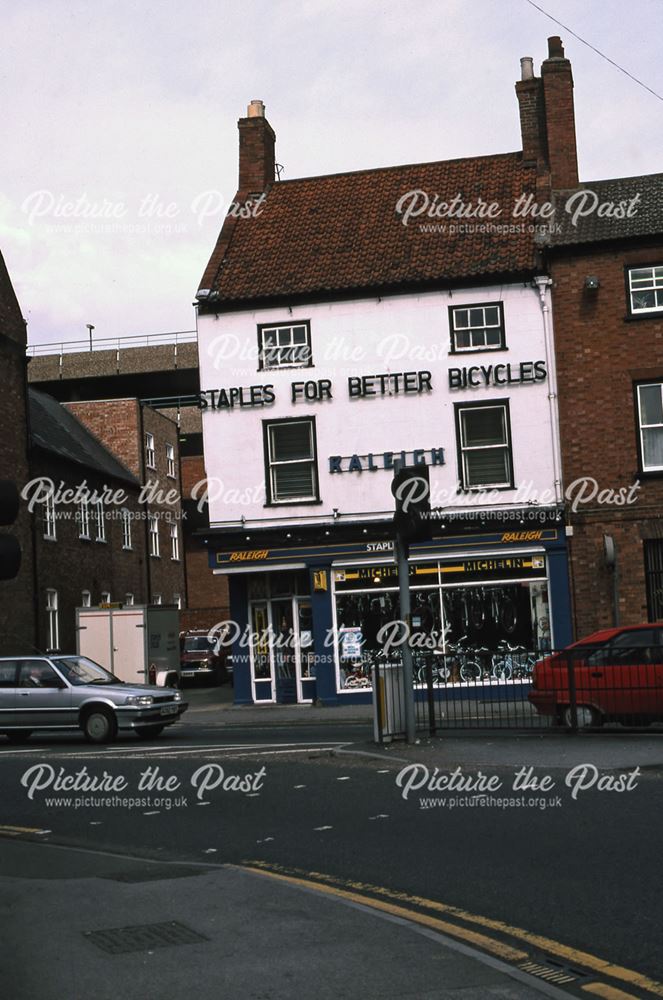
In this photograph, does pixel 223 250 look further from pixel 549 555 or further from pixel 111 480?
pixel 111 480

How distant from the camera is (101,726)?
20.2 meters

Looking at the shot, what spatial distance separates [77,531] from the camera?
129 ft

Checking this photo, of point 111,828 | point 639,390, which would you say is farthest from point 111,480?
point 111,828

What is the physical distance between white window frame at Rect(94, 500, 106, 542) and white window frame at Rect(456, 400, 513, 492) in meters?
17.4

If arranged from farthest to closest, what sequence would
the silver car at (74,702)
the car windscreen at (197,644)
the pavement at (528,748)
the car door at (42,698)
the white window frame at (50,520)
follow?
the car windscreen at (197,644) < the white window frame at (50,520) < the car door at (42,698) < the silver car at (74,702) < the pavement at (528,748)

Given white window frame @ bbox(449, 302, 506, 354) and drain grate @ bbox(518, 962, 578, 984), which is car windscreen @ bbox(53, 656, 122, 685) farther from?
drain grate @ bbox(518, 962, 578, 984)

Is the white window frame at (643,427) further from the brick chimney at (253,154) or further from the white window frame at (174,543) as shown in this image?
the white window frame at (174,543)

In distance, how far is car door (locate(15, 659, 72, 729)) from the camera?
66.8 feet

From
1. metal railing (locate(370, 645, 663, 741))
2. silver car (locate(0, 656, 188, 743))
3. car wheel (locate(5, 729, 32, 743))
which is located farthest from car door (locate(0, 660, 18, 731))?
metal railing (locate(370, 645, 663, 741))

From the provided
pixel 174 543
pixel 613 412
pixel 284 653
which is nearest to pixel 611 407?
pixel 613 412

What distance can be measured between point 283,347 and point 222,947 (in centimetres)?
2272

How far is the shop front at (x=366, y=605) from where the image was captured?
27.0 m

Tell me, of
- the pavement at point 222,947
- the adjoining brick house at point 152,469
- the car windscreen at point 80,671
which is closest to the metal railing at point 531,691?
the car windscreen at point 80,671

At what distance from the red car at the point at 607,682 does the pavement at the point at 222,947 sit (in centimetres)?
878
